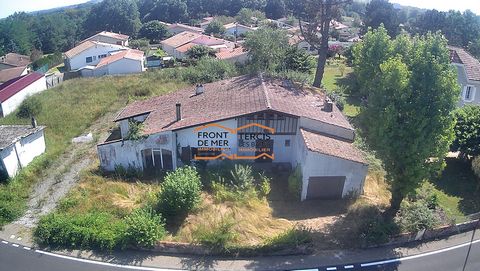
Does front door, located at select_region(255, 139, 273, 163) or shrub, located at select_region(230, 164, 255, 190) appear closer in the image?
shrub, located at select_region(230, 164, 255, 190)

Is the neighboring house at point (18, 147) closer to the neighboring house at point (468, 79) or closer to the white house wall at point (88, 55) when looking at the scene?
the neighboring house at point (468, 79)

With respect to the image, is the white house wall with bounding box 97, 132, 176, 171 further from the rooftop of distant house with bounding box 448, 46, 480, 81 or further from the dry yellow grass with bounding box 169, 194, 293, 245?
the rooftop of distant house with bounding box 448, 46, 480, 81

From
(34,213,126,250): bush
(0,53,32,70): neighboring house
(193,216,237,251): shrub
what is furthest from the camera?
(0,53,32,70): neighboring house

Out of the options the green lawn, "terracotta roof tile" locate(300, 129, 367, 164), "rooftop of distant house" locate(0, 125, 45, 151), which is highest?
"terracotta roof tile" locate(300, 129, 367, 164)

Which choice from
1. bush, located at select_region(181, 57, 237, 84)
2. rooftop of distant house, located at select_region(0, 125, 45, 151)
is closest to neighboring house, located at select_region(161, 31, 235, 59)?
bush, located at select_region(181, 57, 237, 84)

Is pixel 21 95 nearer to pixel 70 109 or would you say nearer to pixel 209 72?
pixel 70 109

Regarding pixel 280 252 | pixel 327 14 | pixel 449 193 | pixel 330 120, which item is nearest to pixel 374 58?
pixel 327 14

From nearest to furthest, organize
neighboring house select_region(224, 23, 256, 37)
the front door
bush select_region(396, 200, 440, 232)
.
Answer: bush select_region(396, 200, 440, 232), the front door, neighboring house select_region(224, 23, 256, 37)
